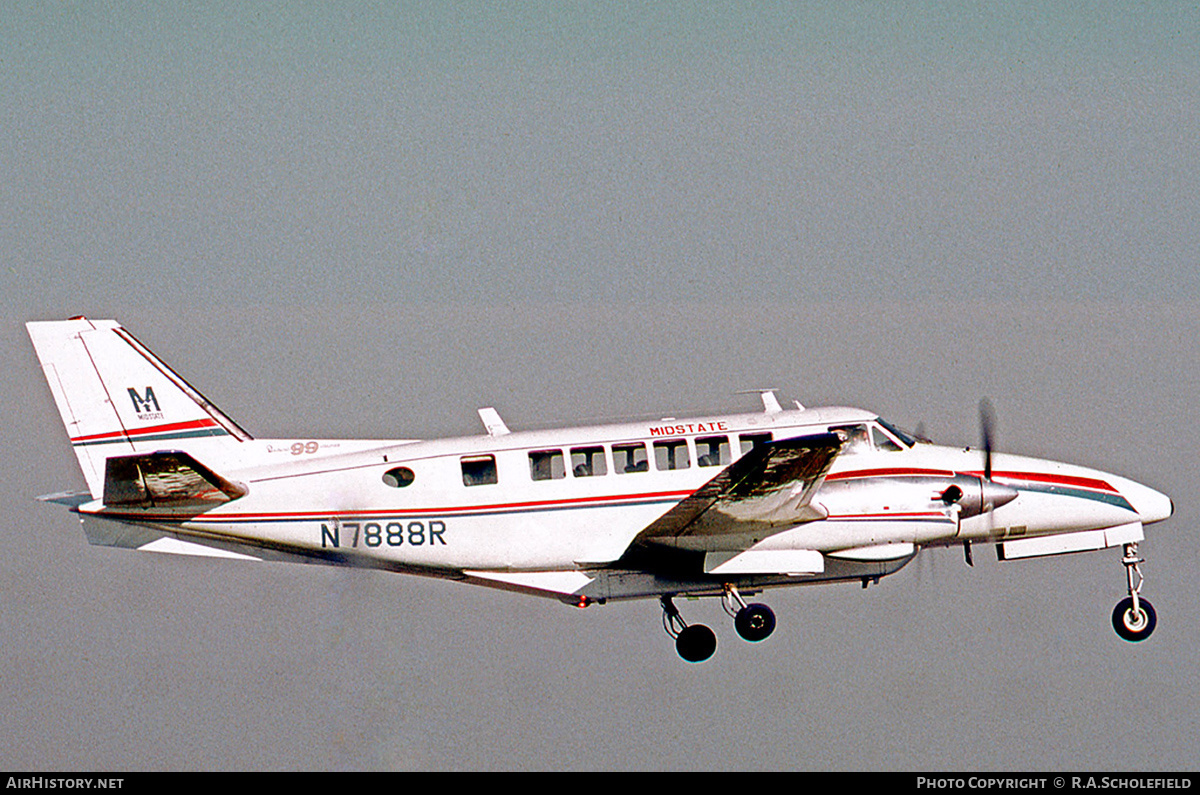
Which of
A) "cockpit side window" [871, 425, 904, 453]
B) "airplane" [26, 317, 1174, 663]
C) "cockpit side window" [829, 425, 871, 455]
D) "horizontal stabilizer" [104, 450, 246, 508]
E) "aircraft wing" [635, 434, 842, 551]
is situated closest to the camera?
"aircraft wing" [635, 434, 842, 551]

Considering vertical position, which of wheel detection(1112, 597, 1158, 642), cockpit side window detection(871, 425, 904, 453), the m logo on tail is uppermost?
the m logo on tail

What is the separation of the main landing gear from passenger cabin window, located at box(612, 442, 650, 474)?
8.38ft

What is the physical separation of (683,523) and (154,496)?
8263 mm

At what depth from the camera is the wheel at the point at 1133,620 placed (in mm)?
26422

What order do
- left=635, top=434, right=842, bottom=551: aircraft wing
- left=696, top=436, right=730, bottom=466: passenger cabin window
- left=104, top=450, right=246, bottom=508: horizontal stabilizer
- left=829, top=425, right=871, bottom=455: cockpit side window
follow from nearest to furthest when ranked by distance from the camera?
left=635, top=434, right=842, bottom=551: aircraft wing
left=104, top=450, right=246, bottom=508: horizontal stabilizer
left=696, top=436, right=730, bottom=466: passenger cabin window
left=829, top=425, right=871, bottom=455: cockpit side window

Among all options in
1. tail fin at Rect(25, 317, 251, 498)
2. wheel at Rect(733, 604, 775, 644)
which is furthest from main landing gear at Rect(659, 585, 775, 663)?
tail fin at Rect(25, 317, 251, 498)

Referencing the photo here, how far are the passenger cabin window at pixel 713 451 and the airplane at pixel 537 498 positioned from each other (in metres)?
0.04

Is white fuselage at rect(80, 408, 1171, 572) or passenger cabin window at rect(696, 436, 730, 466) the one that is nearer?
white fuselage at rect(80, 408, 1171, 572)

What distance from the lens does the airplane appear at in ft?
79.2

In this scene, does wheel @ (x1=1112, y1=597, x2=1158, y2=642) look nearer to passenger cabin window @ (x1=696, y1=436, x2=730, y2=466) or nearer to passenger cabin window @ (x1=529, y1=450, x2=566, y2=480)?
passenger cabin window @ (x1=696, y1=436, x2=730, y2=466)

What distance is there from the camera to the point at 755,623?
83.0ft

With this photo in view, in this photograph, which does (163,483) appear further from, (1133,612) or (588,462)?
(1133,612)
